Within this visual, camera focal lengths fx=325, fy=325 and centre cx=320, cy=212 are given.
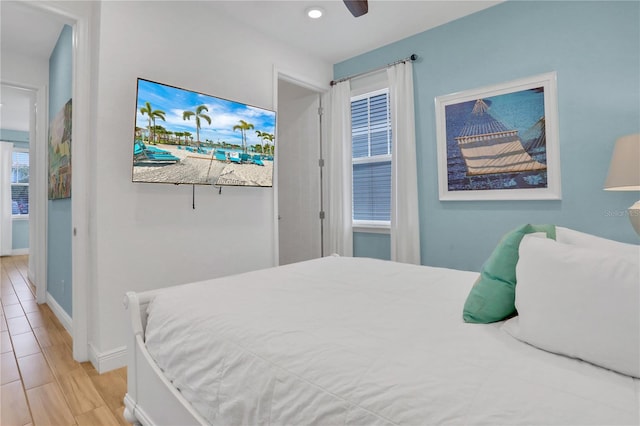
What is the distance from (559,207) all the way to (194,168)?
275cm

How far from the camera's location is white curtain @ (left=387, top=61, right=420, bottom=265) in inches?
122

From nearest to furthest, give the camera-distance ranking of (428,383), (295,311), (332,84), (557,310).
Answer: (428,383), (557,310), (295,311), (332,84)

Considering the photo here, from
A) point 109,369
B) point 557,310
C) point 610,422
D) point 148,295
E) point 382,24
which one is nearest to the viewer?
point 610,422

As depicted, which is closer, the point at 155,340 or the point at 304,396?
the point at 304,396

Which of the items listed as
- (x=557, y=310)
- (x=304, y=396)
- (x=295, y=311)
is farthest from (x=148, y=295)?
(x=557, y=310)

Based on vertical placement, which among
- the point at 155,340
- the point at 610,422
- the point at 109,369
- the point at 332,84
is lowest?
the point at 109,369

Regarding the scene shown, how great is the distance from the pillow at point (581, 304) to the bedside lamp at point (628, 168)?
4.59 ft

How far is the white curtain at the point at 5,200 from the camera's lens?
636cm

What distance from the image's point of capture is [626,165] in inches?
73.1

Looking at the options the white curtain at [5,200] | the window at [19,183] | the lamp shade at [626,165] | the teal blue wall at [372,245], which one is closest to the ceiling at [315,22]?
the lamp shade at [626,165]

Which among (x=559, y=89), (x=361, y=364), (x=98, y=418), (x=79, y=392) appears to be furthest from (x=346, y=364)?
(x=559, y=89)

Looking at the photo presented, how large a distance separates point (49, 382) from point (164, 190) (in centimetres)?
136

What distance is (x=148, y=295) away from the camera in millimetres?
1434

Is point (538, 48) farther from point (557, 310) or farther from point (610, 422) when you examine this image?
point (610, 422)
